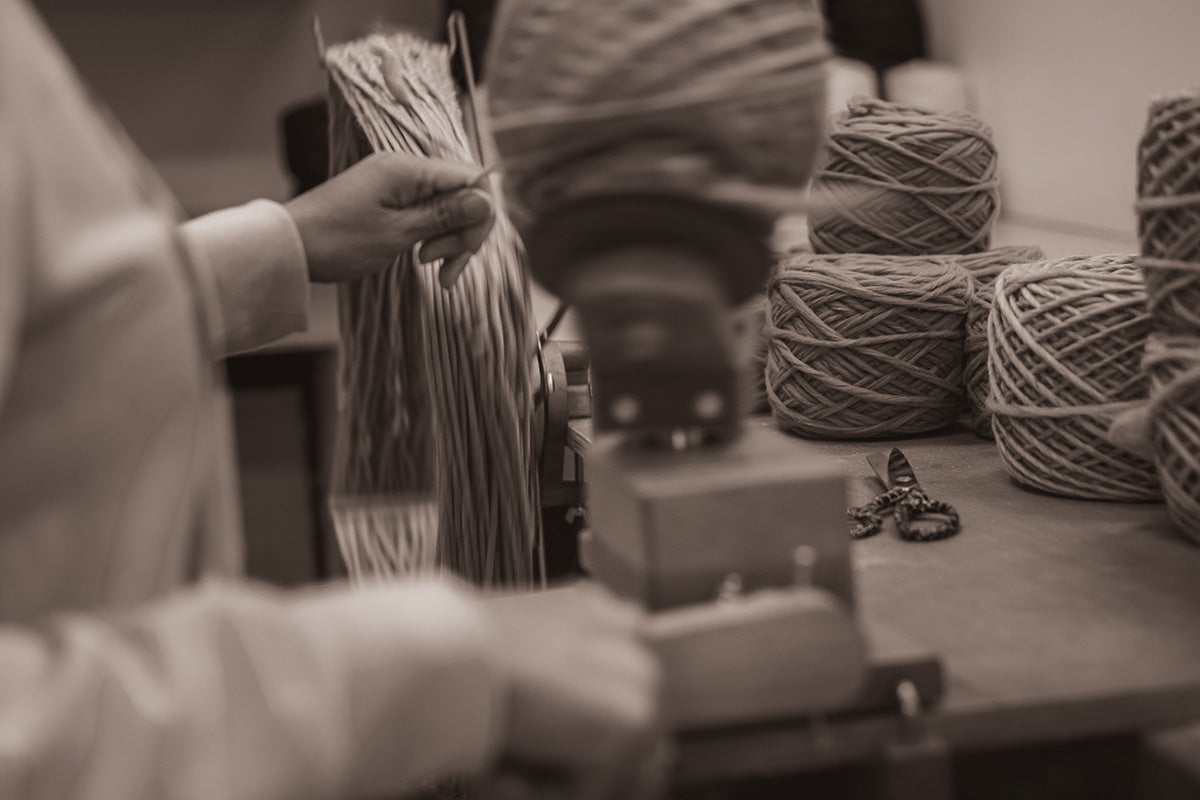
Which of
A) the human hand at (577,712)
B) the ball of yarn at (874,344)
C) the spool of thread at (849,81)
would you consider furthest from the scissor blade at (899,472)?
the spool of thread at (849,81)

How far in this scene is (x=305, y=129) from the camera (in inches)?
100.0

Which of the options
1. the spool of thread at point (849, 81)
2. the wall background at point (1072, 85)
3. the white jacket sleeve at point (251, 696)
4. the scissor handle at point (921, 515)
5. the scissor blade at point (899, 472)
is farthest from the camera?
the spool of thread at point (849, 81)

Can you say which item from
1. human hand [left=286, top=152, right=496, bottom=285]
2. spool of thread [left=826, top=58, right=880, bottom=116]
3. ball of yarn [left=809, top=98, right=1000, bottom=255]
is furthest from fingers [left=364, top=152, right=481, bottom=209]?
spool of thread [left=826, top=58, right=880, bottom=116]

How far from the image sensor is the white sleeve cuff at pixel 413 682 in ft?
1.55

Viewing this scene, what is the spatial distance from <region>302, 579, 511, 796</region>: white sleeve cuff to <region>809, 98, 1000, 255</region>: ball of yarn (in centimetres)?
92

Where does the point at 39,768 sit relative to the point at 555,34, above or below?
below

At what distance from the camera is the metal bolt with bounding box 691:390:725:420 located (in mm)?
585

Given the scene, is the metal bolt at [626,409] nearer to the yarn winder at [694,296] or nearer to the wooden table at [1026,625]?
the yarn winder at [694,296]

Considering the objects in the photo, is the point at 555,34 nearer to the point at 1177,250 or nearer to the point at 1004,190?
the point at 1177,250

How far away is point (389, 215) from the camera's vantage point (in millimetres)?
989

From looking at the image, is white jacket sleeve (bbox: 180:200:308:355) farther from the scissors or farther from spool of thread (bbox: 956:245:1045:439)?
spool of thread (bbox: 956:245:1045:439)

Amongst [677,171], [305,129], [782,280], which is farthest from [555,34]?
[305,129]

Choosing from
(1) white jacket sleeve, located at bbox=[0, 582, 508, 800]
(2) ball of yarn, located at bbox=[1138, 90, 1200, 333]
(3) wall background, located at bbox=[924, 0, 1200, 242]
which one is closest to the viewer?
(1) white jacket sleeve, located at bbox=[0, 582, 508, 800]

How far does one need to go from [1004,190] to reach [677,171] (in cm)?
223
